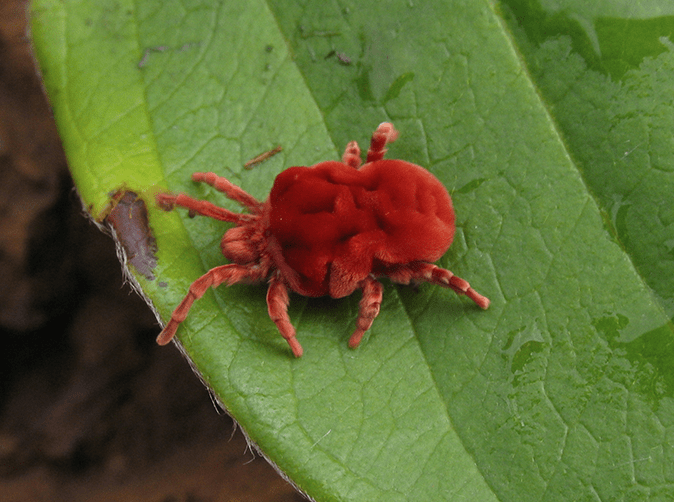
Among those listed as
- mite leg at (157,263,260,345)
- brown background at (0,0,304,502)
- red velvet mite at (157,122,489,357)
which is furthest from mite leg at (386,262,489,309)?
brown background at (0,0,304,502)

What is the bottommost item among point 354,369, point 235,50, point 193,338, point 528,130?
point 354,369

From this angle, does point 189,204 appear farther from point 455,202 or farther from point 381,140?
point 455,202

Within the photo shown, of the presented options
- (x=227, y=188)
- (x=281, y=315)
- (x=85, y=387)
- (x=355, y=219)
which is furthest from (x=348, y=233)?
(x=85, y=387)

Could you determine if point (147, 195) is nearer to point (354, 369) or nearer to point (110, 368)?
point (354, 369)

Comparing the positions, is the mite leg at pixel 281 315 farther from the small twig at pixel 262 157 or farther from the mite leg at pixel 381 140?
the mite leg at pixel 381 140

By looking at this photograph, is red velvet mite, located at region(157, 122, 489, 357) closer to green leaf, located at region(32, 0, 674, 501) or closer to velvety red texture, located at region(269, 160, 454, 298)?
velvety red texture, located at region(269, 160, 454, 298)

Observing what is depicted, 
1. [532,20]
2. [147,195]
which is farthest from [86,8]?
[532,20]
